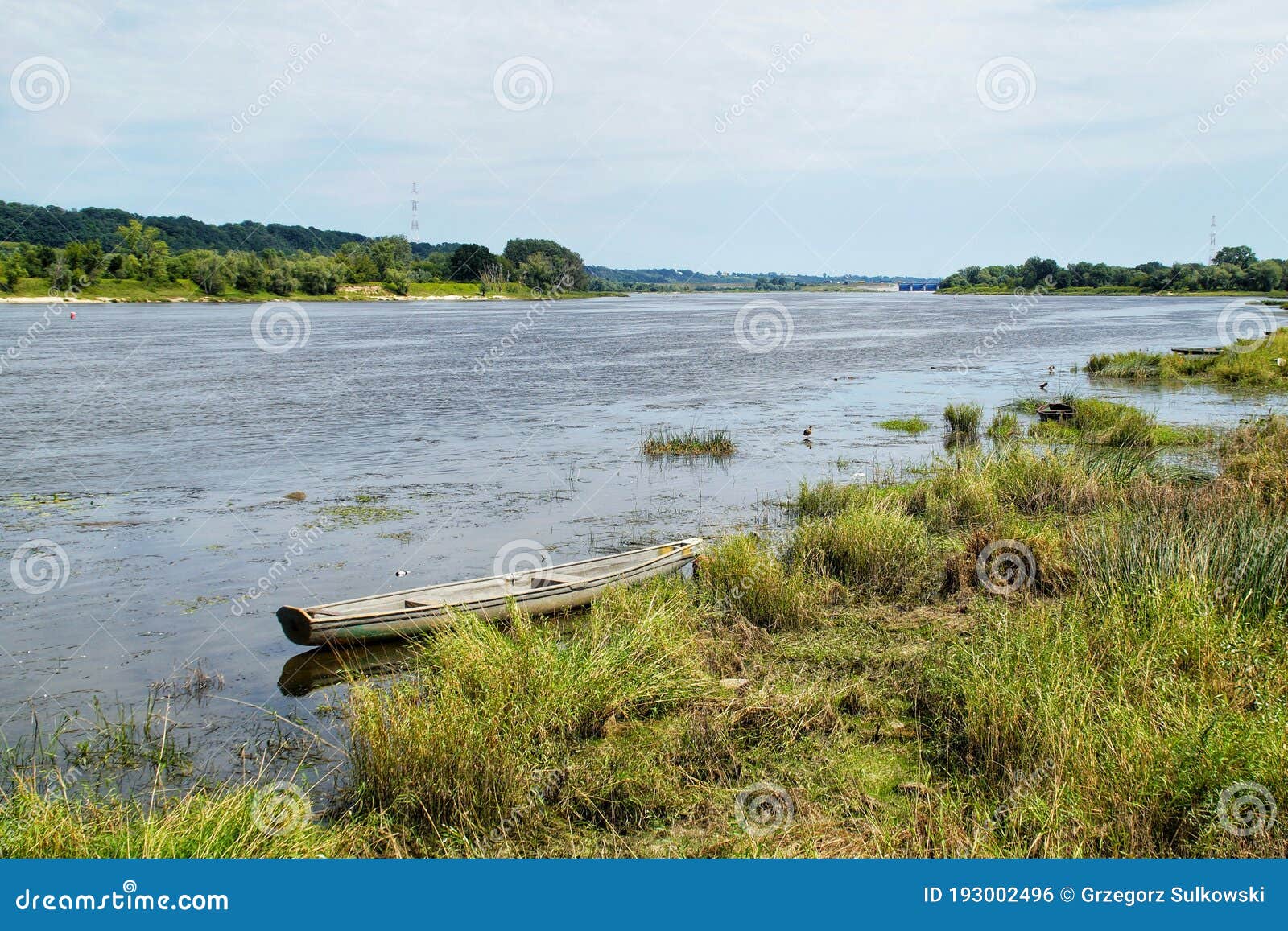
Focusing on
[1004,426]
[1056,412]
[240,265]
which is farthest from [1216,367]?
[240,265]

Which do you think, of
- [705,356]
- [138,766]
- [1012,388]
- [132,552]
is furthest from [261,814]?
[705,356]

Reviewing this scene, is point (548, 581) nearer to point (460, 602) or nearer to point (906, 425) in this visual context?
point (460, 602)

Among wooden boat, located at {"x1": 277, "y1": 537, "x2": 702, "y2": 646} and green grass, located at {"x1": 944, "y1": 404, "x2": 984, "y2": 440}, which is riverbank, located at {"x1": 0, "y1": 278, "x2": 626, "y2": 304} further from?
wooden boat, located at {"x1": 277, "y1": 537, "x2": 702, "y2": 646}

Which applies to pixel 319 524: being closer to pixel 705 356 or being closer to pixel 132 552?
pixel 132 552

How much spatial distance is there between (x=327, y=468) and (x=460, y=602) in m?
12.9

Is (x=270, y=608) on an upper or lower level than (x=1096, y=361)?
lower

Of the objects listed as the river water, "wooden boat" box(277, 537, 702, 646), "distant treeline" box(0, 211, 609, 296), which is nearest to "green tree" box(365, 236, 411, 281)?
"distant treeline" box(0, 211, 609, 296)

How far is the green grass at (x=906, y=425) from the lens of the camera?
90.8 ft

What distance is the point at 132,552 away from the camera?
1592cm

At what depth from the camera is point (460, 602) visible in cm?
1166

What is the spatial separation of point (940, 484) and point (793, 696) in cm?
854

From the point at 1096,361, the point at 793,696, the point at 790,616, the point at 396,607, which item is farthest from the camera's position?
the point at 1096,361

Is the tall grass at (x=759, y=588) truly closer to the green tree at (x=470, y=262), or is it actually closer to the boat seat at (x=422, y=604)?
the boat seat at (x=422, y=604)

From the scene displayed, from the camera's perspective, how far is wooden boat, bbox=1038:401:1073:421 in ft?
85.7
